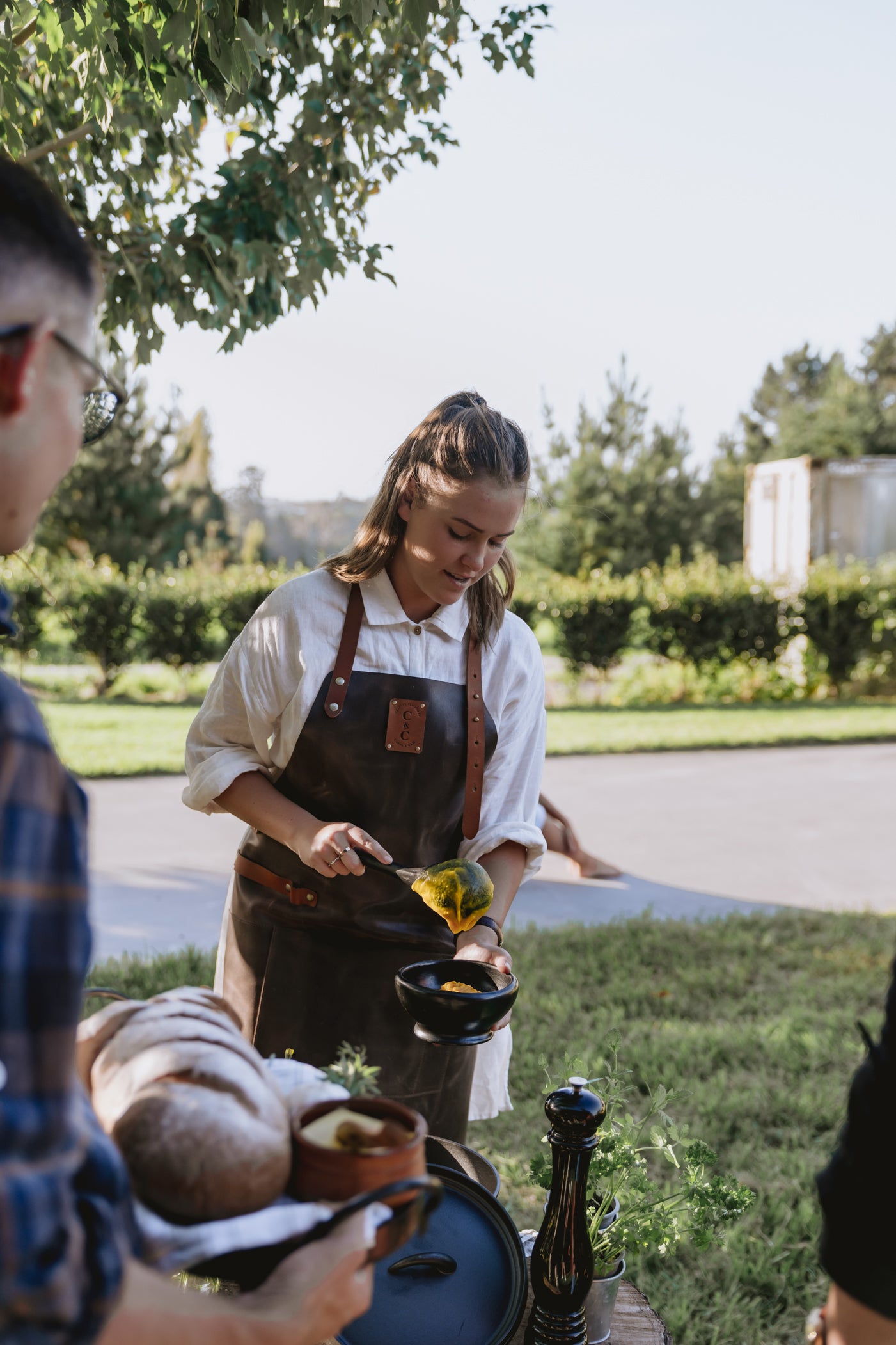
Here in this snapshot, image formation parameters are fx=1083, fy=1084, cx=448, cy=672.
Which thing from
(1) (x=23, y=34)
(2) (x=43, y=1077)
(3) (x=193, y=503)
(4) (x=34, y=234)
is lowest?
(2) (x=43, y=1077)

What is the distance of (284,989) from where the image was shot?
2238mm

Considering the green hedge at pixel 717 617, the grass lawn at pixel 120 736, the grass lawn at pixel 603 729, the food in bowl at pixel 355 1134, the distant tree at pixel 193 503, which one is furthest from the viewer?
the distant tree at pixel 193 503

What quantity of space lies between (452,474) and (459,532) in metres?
0.12

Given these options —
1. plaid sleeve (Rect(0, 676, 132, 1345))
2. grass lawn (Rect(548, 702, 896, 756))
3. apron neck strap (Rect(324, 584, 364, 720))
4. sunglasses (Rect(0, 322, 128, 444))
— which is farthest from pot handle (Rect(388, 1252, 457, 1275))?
grass lawn (Rect(548, 702, 896, 756))

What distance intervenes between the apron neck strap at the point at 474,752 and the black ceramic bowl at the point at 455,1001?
59cm

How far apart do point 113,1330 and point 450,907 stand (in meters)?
1.13

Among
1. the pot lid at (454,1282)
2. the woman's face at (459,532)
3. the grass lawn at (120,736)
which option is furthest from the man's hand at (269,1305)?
the grass lawn at (120,736)

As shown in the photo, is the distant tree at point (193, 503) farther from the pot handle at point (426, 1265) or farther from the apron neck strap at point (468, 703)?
the pot handle at point (426, 1265)

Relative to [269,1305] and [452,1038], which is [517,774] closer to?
[452,1038]

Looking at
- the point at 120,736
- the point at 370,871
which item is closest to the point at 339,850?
the point at 370,871

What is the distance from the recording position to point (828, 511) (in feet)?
58.0

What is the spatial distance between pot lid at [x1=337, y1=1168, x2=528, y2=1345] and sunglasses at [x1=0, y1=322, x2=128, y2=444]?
1087mm

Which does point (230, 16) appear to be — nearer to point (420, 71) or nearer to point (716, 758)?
point (420, 71)

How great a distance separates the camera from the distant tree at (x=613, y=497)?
23.7 meters
